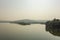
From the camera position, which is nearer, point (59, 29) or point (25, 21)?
point (59, 29)

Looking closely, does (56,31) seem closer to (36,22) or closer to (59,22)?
(59,22)

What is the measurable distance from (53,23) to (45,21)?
47 centimetres

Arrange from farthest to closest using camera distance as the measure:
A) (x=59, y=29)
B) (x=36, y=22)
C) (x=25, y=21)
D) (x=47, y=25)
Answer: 1. (x=36, y=22)
2. (x=25, y=21)
3. (x=47, y=25)
4. (x=59, y=29)

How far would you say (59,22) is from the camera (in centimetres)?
399

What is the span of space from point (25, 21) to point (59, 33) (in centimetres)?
102

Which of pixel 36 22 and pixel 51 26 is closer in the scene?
pixel 51 26

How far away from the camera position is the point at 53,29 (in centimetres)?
398

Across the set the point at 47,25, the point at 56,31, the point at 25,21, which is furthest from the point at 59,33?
the point at 25,21

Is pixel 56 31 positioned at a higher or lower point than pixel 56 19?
lower

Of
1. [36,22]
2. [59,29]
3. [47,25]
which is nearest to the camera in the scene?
[59,29]

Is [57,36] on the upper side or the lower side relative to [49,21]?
lower

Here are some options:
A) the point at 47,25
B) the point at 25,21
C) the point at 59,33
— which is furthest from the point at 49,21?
the point at 25,21

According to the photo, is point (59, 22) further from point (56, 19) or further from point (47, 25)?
point (47, 25)

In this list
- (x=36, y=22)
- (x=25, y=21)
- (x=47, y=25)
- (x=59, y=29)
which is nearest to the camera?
(x=59, y=29)
